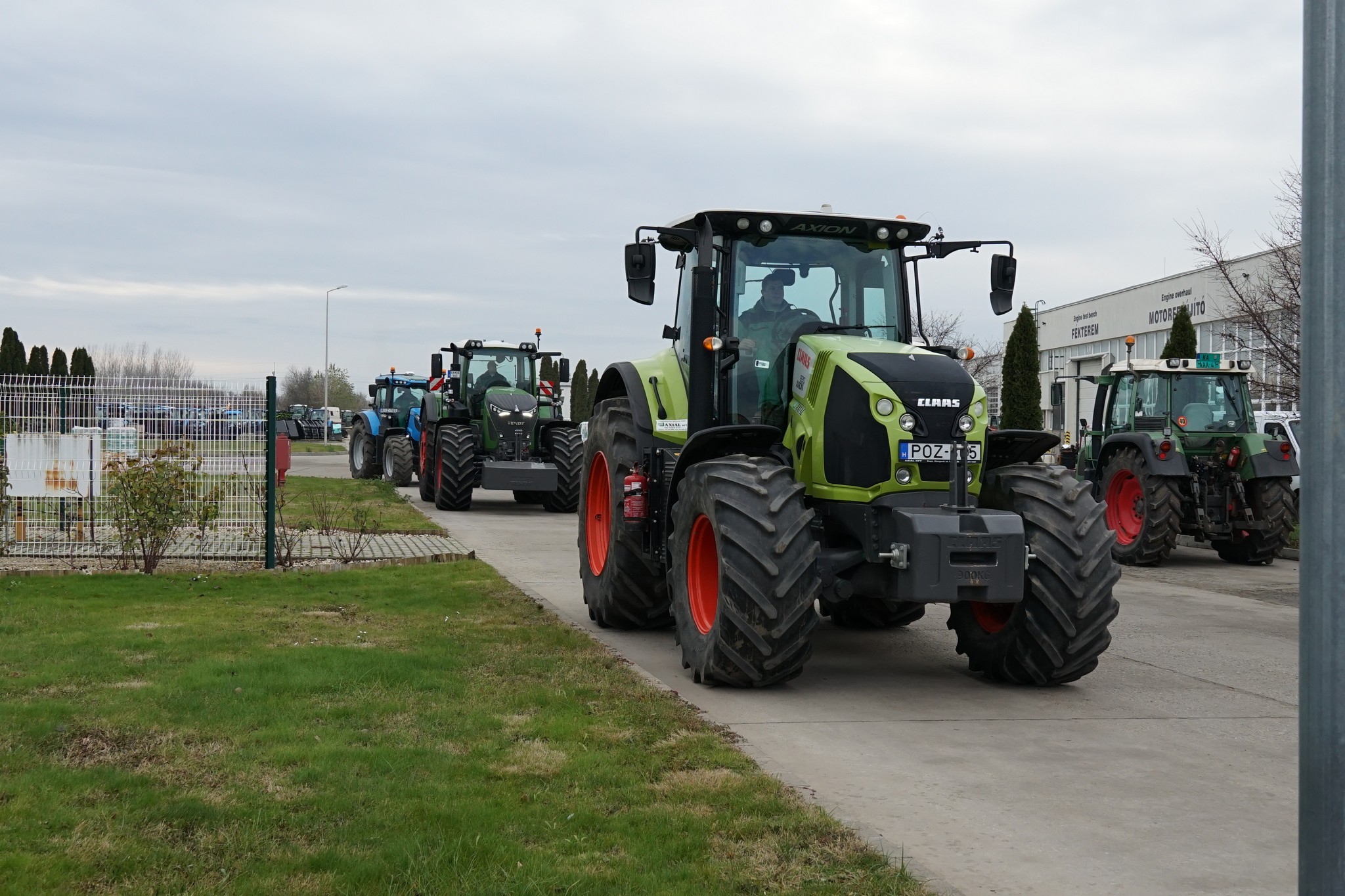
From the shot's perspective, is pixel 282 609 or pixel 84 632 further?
pixel 282 609

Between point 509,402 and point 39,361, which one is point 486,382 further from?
point 39,361

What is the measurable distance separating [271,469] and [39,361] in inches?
1877

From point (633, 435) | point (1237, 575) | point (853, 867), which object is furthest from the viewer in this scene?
point (1237, 575)

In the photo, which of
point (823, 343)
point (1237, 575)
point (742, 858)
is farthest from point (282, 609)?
point (1237, 575)

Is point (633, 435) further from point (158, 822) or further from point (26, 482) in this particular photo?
point (26, 482)

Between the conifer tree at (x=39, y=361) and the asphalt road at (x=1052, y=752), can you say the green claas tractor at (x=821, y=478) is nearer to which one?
the asphalt road at (x=1052, y=752)

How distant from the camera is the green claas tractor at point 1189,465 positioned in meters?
14.8

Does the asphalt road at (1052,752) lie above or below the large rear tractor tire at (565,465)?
below

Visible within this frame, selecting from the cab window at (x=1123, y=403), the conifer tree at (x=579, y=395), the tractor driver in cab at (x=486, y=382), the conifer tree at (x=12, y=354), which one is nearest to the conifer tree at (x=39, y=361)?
the conifer tree at (x=12, y=354)

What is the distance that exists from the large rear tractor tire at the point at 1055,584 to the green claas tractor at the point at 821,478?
1 centimetres

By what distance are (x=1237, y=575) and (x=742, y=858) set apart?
1186cm

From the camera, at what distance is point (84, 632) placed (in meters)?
8.38

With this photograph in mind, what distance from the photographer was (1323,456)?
233 centimetres

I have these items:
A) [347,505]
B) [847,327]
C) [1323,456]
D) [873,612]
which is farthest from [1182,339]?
[1323,456]
